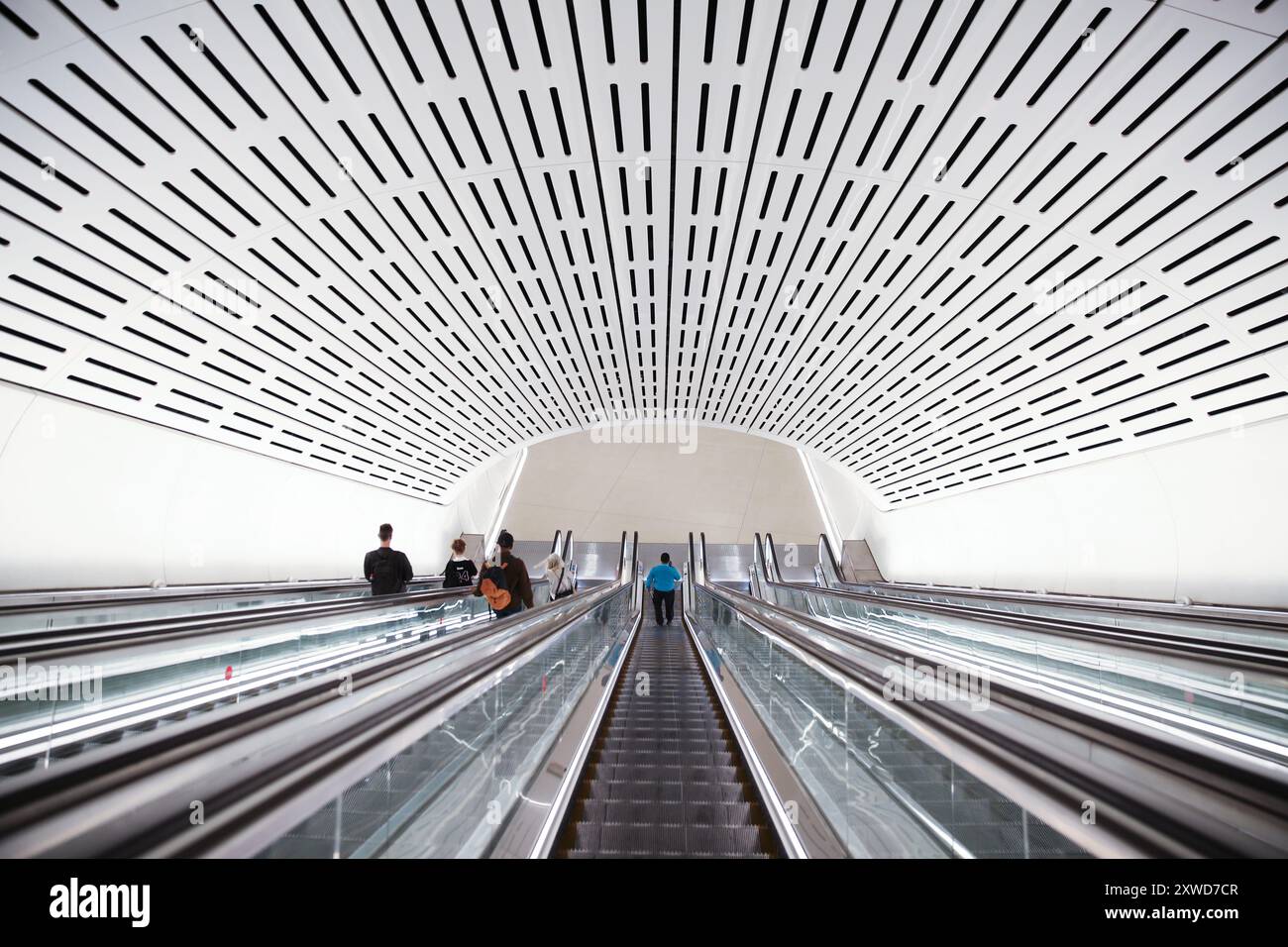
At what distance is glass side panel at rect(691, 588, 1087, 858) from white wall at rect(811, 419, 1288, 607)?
836 cm

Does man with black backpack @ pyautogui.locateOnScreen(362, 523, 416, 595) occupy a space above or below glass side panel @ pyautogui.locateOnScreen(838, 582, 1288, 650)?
above

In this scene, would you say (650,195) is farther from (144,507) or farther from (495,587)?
(144,507)

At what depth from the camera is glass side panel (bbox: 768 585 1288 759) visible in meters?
3.20

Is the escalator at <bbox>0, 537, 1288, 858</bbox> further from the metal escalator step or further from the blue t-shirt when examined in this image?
the blue t-shirt

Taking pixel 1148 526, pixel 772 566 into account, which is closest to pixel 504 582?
pixel 1148 526

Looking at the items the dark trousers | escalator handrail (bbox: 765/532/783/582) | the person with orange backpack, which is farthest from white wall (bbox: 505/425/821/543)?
the person with orange backpack

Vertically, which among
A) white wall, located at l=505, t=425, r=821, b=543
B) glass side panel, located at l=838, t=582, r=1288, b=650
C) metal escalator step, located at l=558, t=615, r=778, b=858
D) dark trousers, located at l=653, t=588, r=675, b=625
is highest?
white wall, located at l=505, t=425, r=821, b=543

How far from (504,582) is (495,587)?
0.15 meters

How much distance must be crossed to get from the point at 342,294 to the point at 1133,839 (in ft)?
35.3

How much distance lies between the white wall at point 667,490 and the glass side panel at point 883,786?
81.4 ft

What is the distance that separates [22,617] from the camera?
4.33 meters

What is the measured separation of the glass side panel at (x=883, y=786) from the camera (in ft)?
5.30

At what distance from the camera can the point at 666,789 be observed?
4027mm
